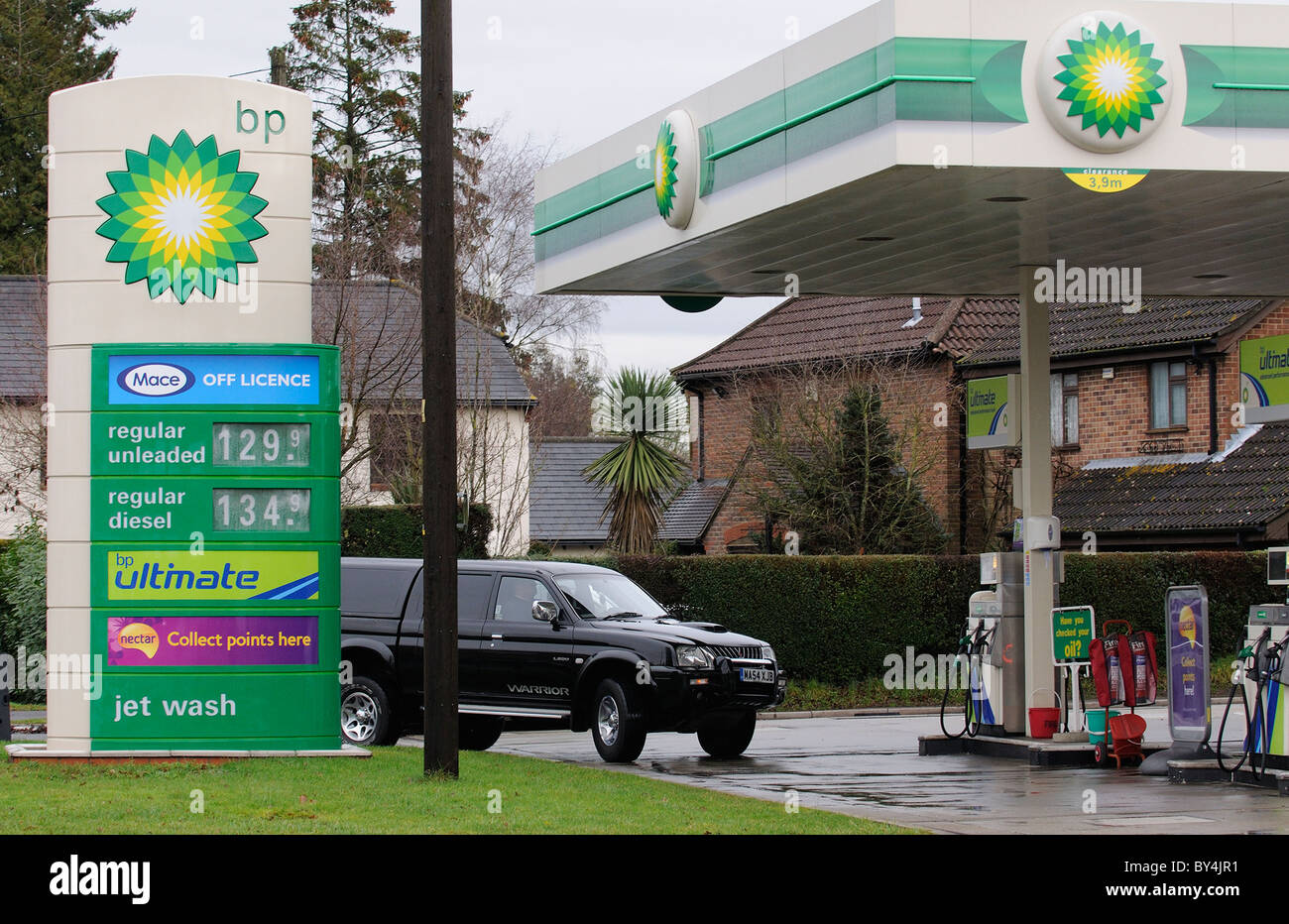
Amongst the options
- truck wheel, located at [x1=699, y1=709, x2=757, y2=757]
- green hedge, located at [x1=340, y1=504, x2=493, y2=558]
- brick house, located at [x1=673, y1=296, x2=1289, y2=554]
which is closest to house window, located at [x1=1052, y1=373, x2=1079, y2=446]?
brick house, located at [x1=673, y1=296, x2=1289, y2=554]

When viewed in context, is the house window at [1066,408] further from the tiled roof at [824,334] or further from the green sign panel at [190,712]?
the green sign panel at [190,712]

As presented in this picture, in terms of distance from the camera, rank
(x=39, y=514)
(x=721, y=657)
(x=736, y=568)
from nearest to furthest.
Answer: (x=721, y=657)
(x=736, y=568)
(x=39, y=514)

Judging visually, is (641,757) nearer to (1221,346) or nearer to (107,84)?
(107,84)

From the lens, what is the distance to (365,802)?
40.4ft

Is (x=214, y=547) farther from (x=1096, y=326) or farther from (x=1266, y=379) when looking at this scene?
(x=1096, y=326)

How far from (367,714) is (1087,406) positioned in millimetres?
20703

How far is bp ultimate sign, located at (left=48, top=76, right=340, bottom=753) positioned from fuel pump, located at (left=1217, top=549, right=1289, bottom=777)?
7996 mm

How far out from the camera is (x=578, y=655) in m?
17.4

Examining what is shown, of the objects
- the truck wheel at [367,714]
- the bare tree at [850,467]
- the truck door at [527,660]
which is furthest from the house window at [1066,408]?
the truck wheel at [367,714]

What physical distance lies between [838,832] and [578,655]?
21.5 feet

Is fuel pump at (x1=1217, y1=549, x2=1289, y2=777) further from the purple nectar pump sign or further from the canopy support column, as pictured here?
the purple nectar pump sign

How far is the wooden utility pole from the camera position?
13.8 meters

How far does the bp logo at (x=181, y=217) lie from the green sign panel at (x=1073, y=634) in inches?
333

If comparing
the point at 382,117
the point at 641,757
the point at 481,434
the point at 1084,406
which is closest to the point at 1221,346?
the point at 1084,406
